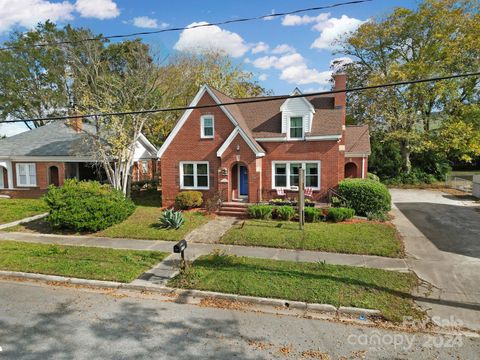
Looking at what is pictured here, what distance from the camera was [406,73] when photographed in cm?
2839

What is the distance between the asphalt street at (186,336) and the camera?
5.55 meters

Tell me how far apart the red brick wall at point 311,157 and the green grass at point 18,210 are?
1251 centimetres

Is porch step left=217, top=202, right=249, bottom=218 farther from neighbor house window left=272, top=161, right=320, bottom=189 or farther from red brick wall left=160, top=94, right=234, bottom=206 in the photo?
neighbor house window left=272, top=161, right=320, bottom=189

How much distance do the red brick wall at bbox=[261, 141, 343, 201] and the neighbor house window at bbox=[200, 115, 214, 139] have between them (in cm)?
322

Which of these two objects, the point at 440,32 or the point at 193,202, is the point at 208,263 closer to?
the point at 193,202

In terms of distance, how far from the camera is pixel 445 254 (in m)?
10.8

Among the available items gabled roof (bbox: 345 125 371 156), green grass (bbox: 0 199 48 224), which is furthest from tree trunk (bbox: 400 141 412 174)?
green grass (bbox: 0 199 48 224)

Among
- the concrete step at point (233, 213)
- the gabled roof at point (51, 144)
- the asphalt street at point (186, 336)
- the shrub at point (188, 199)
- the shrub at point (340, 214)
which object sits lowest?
the asphalt street at point (186, 336)

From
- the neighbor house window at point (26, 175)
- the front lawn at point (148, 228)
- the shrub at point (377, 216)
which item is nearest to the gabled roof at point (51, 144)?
the neighbor house window at point (26, 175)

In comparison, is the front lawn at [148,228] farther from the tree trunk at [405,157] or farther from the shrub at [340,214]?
the tree trunk at [405,157]

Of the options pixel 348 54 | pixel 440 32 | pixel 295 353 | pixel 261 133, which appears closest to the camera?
pixel 295 353

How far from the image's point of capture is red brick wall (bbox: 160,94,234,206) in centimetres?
1839

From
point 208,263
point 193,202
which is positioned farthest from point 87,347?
point 193,202

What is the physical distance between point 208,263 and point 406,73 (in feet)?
89.3
